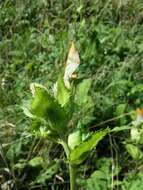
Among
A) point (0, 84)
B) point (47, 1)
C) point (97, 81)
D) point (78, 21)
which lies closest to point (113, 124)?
point (97, 81)

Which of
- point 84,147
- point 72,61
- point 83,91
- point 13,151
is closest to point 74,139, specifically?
point 84,147

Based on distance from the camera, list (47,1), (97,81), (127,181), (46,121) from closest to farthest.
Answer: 1. (46,121)
2. (127,181)
3. (97,81)
4. (47,1)

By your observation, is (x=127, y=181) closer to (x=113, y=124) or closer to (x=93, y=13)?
(x=113, y=124)

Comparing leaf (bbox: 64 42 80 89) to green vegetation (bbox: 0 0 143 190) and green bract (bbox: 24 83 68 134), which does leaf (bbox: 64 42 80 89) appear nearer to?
green bract (bbox: 24 83 68 134)

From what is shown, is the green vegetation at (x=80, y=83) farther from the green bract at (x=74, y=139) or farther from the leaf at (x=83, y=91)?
the green bract at (x=74, y=139)

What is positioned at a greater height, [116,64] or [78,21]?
[78,21]

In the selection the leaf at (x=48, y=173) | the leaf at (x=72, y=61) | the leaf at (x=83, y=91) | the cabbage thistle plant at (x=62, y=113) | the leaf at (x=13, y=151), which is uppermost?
the leaf at (x=83, y=91)

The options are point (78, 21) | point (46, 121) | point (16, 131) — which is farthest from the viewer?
point (78, 21)

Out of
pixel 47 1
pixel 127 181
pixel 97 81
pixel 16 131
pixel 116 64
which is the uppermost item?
pixel 47 1

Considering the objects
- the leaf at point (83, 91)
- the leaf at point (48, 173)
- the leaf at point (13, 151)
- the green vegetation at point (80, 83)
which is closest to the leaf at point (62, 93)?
the green vegetation at point (80, 83)
